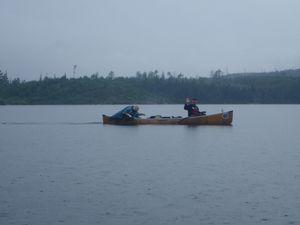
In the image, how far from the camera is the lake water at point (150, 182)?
1486 centimetres

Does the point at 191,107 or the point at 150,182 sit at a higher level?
the point at 191,107

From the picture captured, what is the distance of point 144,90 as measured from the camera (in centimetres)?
17050

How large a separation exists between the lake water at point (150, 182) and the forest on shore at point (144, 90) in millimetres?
125861

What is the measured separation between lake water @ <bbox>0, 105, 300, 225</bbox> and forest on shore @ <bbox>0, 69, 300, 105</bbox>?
413ft

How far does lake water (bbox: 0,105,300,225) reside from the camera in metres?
14.9

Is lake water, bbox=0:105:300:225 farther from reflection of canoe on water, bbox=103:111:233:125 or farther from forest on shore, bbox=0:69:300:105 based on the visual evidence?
forest on shore, bbox=0:69:300:105

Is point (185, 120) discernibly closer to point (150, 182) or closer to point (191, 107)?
point (191, 107)

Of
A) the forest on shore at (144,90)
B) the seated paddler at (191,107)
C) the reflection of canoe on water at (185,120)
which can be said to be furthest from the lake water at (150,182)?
the forest on shore at (144,90)

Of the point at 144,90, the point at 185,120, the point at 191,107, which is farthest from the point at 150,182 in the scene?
the point at 144,90

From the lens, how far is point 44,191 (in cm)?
1794

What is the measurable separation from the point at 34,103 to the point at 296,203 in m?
151

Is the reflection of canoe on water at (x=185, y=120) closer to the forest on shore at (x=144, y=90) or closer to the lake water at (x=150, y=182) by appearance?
the lake water at (x=150, y=182)

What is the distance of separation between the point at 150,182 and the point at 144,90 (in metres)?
151

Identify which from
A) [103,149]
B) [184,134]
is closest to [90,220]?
[103,149]
